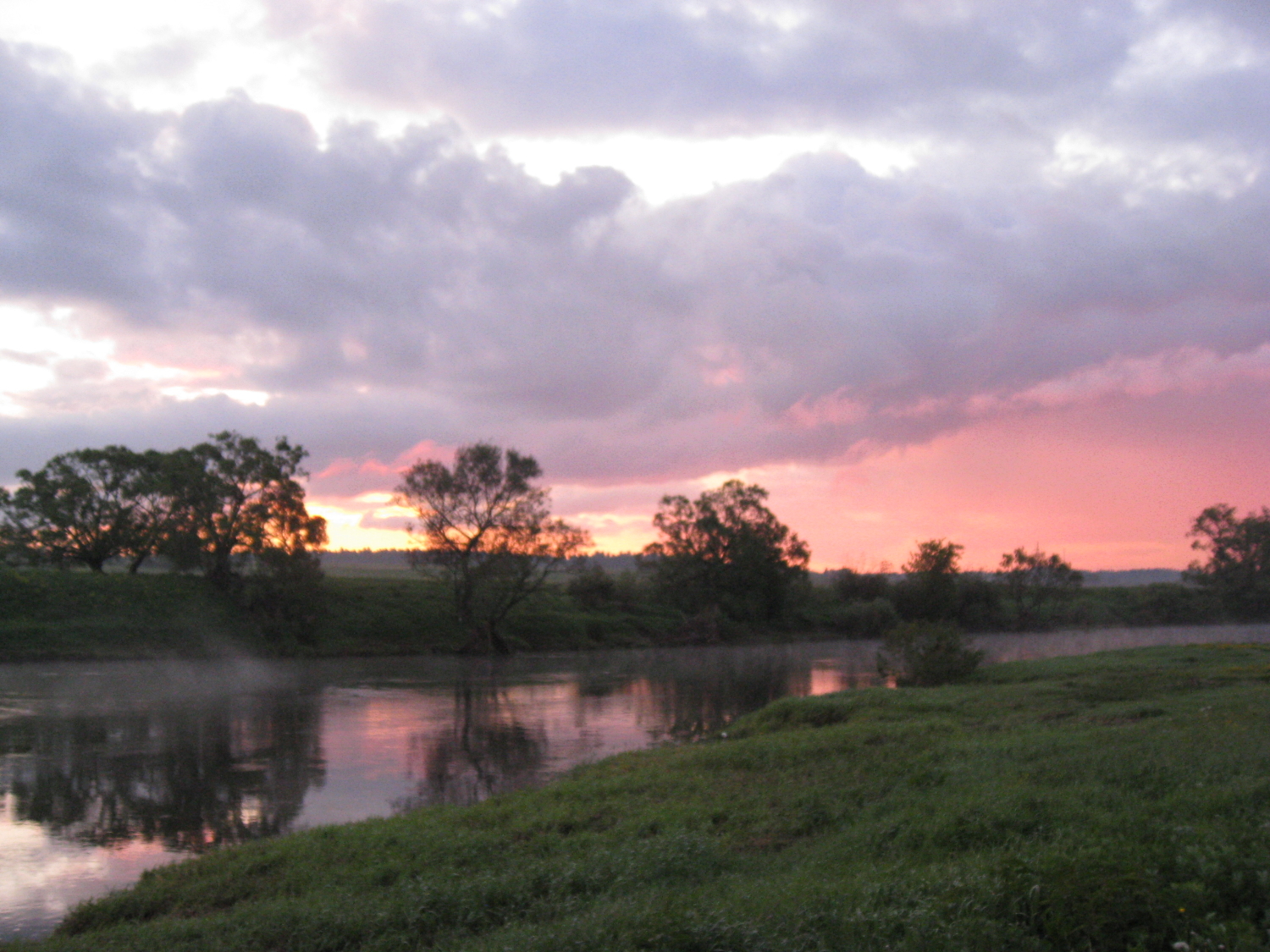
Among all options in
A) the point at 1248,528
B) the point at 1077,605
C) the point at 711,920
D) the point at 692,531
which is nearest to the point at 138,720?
the point at 711,920

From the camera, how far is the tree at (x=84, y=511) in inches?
1909

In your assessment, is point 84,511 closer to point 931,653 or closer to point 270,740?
point 270,740

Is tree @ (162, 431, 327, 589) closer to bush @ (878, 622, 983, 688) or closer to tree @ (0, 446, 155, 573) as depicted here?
tree @ (0, 446, 155, 573)

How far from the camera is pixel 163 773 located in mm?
17250

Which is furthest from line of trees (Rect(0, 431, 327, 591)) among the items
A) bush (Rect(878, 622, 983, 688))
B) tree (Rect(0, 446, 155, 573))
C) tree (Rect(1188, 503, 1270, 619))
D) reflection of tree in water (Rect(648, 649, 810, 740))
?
tree (Rect(1188, 503, 1270, 619))

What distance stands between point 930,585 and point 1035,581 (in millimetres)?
13684

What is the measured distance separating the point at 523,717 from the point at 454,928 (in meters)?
19.5

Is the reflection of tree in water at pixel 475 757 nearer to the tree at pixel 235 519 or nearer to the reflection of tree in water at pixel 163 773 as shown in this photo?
the reflection of tree in water at pixel 163 773

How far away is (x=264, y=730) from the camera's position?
75.8 ft

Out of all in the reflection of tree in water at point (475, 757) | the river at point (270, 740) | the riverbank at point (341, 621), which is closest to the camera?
the river at point (270, 740)

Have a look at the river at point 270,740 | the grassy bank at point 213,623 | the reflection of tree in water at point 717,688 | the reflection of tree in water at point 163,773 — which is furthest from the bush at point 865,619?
the reflection of tree in water at point 163,773

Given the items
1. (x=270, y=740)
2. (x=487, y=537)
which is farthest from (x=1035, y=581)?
(x=270, y=740)

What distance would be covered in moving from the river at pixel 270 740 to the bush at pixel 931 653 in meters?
5.41

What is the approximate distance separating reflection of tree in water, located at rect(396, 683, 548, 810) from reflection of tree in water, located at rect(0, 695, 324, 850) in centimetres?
226
